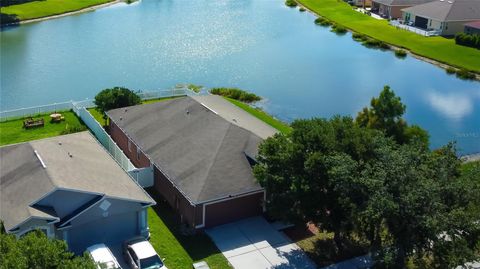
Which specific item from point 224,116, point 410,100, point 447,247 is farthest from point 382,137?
point 410,100

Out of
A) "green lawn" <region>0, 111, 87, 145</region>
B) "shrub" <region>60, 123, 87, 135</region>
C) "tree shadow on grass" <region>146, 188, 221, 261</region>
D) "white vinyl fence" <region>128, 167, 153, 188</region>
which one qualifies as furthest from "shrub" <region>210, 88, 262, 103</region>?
"tree shadow on grass" <region>146, 188, 221, 261</region>

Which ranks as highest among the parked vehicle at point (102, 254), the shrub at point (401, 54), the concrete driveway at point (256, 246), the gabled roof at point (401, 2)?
the gabled roof at point (401, 2)

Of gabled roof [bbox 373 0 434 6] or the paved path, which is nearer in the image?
the paved path

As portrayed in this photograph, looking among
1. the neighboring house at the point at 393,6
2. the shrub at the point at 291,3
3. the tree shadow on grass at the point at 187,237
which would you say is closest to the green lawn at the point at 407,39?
the neighboring house at the point at 393,6

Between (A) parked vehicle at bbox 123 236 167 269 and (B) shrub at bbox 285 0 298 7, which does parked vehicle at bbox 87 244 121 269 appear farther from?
(B) shrub at bbox 285 0 298 7

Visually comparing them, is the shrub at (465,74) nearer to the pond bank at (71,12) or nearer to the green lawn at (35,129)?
the green lawn at (35,129)
